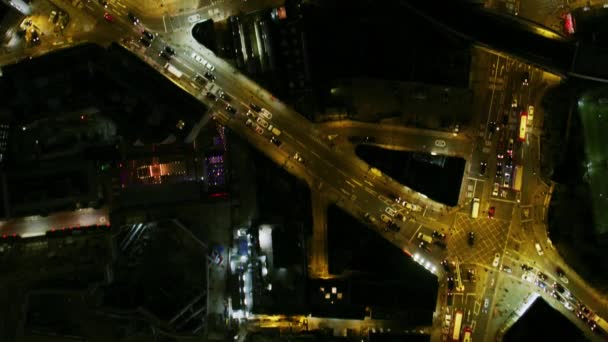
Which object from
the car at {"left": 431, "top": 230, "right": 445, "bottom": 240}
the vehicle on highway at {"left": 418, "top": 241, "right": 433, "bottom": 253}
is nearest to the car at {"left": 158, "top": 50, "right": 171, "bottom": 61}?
the vehicle on highway at {"left": 418, "top": 241, "right": 433, "bottom": 253}

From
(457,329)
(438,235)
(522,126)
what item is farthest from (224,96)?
(457,329)

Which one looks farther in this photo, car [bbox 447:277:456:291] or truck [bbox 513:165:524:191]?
truck [bbox 513:165:524:191]

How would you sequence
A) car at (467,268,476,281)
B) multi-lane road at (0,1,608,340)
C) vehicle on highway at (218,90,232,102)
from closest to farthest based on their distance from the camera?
1. multi-lane road at (0,1,608,340)
2. car at (467,268,476,281)
3. vehicle on highway at (218,90,232,102)

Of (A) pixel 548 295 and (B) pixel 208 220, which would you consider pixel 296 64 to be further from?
(A) pixel 548 295

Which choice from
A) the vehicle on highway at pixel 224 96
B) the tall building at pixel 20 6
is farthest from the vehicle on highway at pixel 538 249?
the tall building at pixel 20 6

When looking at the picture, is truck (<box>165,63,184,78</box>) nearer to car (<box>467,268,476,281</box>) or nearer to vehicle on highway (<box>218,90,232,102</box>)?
vehicle on highway (<box>218,90,232,102</box>)

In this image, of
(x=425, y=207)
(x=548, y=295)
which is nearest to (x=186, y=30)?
(x=425, y=207)
